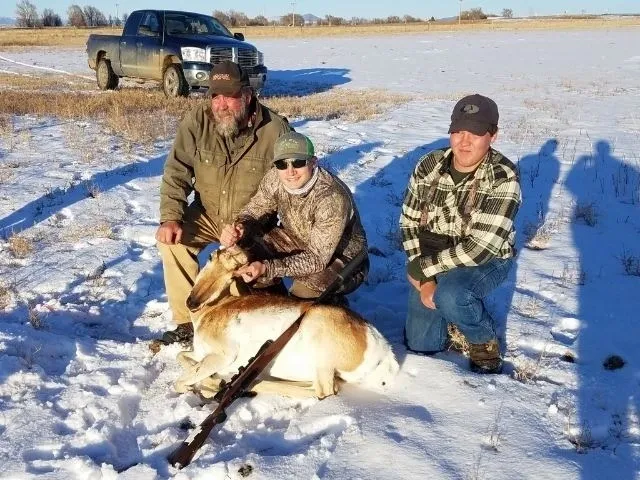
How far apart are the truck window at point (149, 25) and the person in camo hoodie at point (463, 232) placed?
1342 cm

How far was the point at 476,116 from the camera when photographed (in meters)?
3.50

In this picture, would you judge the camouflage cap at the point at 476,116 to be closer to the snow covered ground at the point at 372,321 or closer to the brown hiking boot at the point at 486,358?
the brown hiking boot at the point at 486,358

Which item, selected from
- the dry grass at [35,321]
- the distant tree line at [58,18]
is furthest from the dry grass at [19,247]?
the distant tree line at [58,18]

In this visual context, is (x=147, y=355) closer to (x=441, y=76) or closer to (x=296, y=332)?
(x=296, y=332)

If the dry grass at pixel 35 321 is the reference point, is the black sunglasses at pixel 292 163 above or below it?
above

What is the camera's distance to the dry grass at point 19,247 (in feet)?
17.7

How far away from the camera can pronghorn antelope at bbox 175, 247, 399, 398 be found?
3434 mm

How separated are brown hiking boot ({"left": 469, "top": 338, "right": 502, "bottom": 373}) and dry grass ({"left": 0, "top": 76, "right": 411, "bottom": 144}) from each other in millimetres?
7275

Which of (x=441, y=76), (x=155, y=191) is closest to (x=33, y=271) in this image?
(x=155, y=191)

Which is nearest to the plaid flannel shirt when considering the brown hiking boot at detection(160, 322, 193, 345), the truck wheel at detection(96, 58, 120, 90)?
the brown hiking boot at detection(160, 322, 193, 345)

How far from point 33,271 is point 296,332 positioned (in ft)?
9.57

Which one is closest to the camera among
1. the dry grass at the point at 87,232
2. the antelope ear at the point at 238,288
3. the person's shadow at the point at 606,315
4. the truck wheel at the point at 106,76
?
the person's shadow at the point at 606,315

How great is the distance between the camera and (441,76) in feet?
72.3

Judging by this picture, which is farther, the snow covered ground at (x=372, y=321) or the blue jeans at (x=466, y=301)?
the blue jeans at (x=466, y=301)
